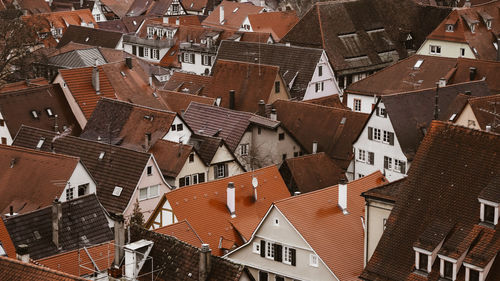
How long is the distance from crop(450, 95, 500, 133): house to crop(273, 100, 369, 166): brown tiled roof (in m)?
10.6

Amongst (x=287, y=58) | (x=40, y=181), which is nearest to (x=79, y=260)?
(x=40, y=181)

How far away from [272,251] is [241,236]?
4752mm

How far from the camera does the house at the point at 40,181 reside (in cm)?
5494

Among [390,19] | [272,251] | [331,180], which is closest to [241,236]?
[272,251]

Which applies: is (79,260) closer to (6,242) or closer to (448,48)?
(6,242)

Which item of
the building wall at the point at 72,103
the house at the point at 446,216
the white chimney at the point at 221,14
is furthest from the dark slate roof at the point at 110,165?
the white chimney at the point at 221,14

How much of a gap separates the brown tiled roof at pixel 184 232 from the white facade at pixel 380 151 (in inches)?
866

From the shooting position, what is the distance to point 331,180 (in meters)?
67.1

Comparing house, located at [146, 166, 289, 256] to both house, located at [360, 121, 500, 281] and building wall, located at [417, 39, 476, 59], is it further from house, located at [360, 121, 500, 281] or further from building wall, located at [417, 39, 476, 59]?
building wall, located at [417, 39, 476, 59]

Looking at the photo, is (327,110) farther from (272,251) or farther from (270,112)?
(272,251)

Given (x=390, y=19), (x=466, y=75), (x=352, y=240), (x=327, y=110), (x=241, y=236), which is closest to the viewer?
Result: (x=352, y=240)

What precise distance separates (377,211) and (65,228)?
48.0ft

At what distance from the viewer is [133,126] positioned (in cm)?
6775

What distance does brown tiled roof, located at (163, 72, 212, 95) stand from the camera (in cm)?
8700
